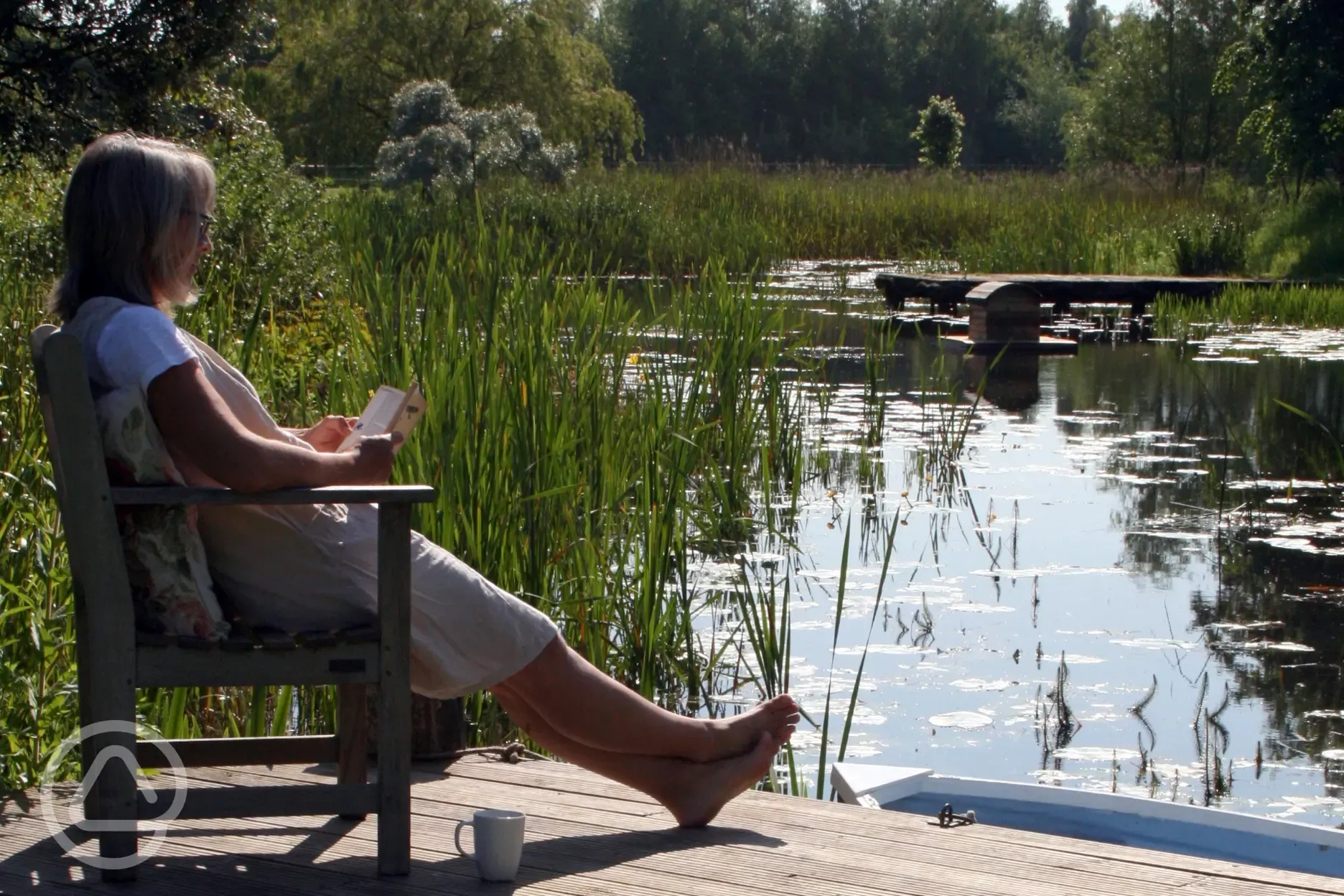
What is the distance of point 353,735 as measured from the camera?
2.60 m

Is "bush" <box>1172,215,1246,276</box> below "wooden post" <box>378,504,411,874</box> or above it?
above

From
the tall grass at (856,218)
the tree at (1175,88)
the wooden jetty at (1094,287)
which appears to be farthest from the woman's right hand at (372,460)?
the tree at (1175,88)

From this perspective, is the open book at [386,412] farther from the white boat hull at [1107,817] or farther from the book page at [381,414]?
the white boat hull at [1107,817]

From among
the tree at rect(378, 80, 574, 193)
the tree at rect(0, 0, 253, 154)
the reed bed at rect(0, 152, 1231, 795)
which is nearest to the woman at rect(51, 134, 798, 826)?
the reed bed at rect(0, 152, 1231, 795)

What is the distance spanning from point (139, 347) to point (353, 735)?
2.47ft

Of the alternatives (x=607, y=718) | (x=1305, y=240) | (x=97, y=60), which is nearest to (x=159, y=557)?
(x=607, y=718)

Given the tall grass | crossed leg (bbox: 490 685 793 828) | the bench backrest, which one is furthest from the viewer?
the tall grass

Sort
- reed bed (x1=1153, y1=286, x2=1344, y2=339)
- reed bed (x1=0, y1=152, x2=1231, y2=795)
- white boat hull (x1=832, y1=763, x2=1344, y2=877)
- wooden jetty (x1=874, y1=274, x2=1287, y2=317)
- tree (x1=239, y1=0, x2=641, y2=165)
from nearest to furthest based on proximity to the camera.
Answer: white boat hull (x1=832, y1=763, x2=1344, y2=877) → reed bed (x1=0, y1=152, x2=1231, y2=795) → reed bed (x1=1153, y1=286, x2=1344, y2=339) → wooden jetty (x1=874, y1=274, x2=1287, y2=317) → tree (x1=239, y1=0, x2=641, y2=165)

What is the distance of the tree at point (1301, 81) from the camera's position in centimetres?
1864

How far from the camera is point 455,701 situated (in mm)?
2939

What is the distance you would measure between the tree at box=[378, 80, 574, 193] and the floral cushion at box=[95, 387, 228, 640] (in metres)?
14.7

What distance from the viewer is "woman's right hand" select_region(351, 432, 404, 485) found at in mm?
2295

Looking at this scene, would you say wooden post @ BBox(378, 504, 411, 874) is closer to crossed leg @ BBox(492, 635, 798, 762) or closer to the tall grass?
crossed leg @ BBox(492, 635, 798, 762)

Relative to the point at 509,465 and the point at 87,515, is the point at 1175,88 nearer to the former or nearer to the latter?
the point at 509,465
